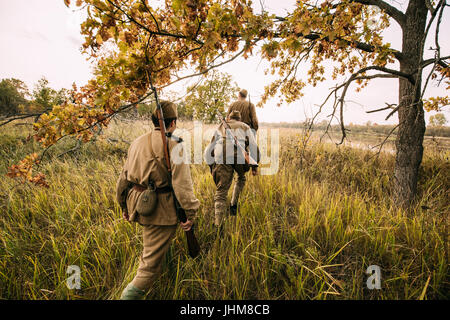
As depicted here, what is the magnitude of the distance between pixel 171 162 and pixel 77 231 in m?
2.04

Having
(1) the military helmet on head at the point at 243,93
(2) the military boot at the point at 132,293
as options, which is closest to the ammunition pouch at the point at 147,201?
(2) the military boot at the point at 132,293

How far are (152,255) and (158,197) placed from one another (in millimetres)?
548

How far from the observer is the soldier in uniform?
5.10 feet

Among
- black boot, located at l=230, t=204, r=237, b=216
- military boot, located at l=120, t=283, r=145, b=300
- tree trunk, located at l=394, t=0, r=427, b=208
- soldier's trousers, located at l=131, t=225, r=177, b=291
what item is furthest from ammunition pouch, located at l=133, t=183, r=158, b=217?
tree trunk, located at l=394, t=0, r=427, b=208

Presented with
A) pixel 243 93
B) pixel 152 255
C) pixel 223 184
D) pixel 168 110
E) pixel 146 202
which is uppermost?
pixel 243 93

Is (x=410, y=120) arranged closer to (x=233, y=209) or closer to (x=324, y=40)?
(x=324, y=40)

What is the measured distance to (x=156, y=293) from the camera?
1732 mm

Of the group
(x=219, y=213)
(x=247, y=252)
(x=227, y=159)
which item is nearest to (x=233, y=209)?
(x=219, y=213)

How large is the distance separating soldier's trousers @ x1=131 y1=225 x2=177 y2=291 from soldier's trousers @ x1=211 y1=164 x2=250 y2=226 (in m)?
1.07

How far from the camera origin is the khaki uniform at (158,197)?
156 centimetres

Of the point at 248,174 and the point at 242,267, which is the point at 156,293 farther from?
the point at 248,174

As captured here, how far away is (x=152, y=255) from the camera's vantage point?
1.57 metres

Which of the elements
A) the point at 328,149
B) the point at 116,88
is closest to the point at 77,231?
the point at 116,88

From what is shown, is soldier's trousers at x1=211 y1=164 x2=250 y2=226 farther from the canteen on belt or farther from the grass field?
the canteen on belt
